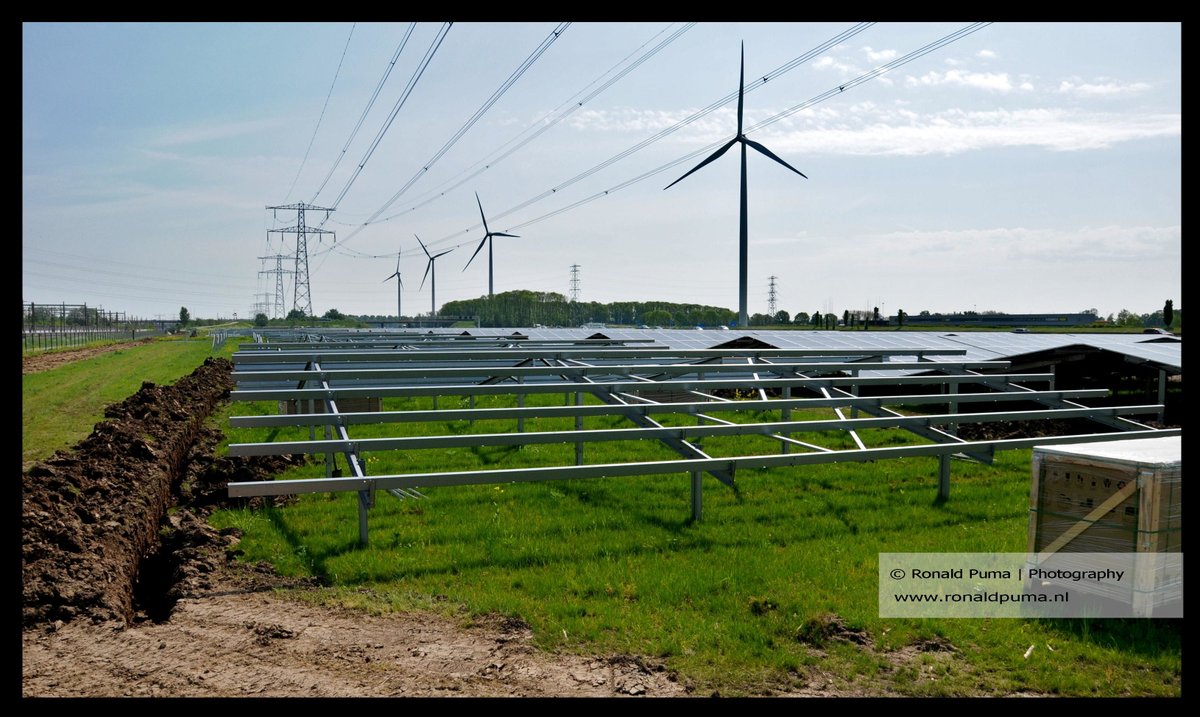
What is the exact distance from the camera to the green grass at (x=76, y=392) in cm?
1303

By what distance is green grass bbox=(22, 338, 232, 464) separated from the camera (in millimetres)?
13031

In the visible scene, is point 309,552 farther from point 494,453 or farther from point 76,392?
point 76,392

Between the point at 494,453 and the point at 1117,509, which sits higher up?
the point at 1117,509

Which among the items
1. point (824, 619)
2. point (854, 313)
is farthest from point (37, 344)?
point (854, 313)

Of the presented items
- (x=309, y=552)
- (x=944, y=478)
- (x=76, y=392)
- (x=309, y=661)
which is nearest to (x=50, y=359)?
(x=76, y=392)

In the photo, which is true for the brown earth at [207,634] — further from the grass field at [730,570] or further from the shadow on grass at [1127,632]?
the shadow on grass at [1127,632]

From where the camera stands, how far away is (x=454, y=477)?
7488 mm

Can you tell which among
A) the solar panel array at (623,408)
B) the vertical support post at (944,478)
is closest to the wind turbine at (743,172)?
the solar panel array at (623,408)

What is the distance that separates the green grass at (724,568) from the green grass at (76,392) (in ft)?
18.3

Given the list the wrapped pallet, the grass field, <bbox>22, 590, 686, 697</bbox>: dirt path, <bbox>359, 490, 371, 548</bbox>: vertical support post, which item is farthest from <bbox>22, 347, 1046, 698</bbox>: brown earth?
the wrapped pallet

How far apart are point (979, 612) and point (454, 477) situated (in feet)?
15.5

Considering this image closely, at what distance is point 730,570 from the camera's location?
6.76 meters

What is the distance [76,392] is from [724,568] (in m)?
19.9
